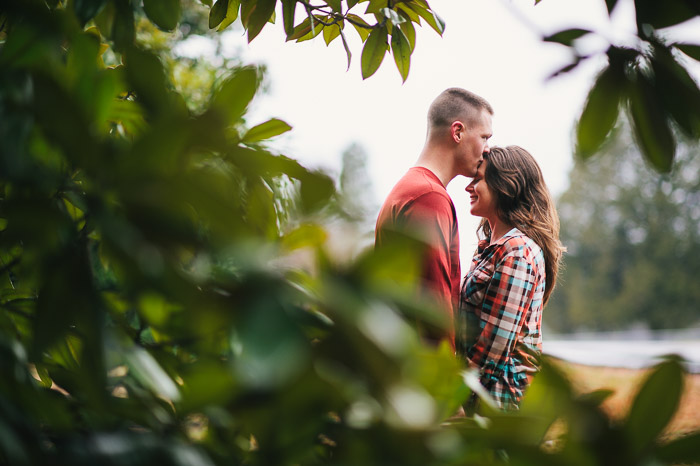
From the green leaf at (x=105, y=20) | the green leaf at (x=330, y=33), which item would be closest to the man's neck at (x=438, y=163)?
the green leaf at (x=330, y=33)

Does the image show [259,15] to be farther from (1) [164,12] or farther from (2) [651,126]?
(2) [651,126]

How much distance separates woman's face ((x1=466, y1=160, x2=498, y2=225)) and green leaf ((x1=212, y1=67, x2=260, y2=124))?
5.74 ft

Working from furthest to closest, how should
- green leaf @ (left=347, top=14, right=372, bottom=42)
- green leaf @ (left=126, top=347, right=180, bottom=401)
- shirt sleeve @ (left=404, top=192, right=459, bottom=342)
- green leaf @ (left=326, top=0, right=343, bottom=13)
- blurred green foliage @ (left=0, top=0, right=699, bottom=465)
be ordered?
shirt sleeve @ (left=404, top=192, right=459, bottom=342)
green leaf @ (left=347, top=14, right=372, bottom=42)
green leaf @ (left=326, top=0, right=343, bottom=13)
green leaf @ (left=126, top=347, right=180, bottom=401)
blurred green foliage @ (left=0, top=0, right=699, bottom=465)

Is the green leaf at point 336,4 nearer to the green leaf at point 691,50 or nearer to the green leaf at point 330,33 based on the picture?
the green leaf at point 330,33

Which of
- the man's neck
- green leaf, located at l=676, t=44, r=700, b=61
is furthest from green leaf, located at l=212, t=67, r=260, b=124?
the man's neck

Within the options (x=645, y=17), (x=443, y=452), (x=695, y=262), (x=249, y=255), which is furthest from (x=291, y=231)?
(x=695, y=262)

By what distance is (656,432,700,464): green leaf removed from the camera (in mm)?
284

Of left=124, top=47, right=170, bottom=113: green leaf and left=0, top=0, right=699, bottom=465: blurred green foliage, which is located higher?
left=124, top=47, right=170, bottom=113: green leaf

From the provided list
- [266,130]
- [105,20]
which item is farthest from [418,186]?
[266,130]

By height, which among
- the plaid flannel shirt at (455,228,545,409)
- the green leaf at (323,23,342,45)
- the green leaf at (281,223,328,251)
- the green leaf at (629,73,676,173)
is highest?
the green leaf at (323,23,342,45)

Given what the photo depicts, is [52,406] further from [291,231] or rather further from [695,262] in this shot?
[695,262]

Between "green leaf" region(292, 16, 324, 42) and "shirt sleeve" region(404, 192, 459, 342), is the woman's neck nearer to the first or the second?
"shirt sleeve" region(404, 192, 459, 342)

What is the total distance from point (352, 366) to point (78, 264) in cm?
17

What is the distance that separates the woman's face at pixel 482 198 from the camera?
1.99 m
